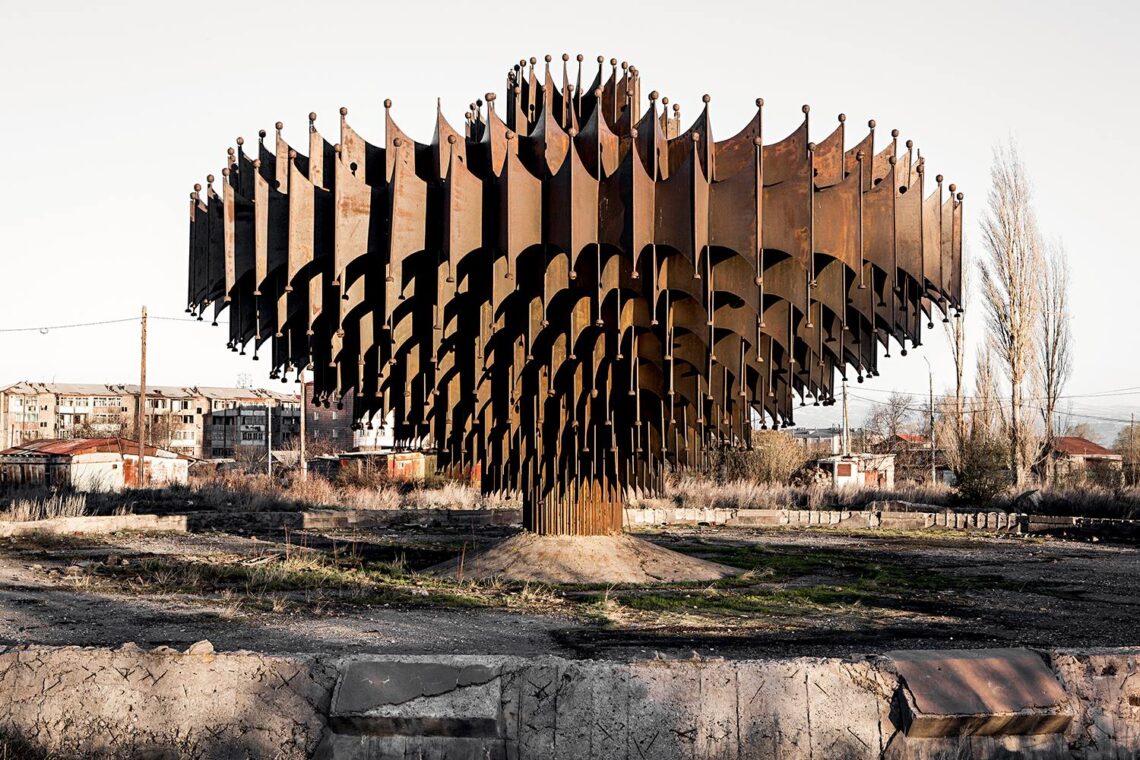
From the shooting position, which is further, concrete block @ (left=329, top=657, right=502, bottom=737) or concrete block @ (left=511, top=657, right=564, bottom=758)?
concrete block @ (left=511, top=657, right=564, bottom=758)

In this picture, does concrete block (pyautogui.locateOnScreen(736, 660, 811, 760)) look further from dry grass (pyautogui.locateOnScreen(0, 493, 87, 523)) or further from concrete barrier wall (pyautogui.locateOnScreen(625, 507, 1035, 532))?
dry grass (pyautogui.locateOnScreen(0, 493, 87, 523))

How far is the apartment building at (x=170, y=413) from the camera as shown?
106 meters

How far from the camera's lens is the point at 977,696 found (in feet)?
16.6

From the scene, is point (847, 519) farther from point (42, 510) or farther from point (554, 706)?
point (554, 706)

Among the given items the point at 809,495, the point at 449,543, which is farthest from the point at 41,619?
the point at 809,495

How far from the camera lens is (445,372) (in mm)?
12219

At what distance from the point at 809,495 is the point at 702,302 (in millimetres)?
17584

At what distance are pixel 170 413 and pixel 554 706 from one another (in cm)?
11127

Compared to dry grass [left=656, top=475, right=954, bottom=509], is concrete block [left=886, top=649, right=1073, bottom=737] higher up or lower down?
higher up

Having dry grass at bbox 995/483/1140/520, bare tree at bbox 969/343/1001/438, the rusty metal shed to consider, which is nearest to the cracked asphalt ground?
dry grass at bbox 995/483/1140/520

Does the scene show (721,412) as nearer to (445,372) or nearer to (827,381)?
(827,381)

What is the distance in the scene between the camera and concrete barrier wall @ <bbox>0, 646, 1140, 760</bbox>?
16.5 feet

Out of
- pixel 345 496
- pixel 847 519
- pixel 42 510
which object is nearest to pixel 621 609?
pixel 847 519

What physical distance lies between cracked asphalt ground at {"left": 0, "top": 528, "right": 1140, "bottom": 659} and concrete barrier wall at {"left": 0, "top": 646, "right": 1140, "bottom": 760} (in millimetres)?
2411
